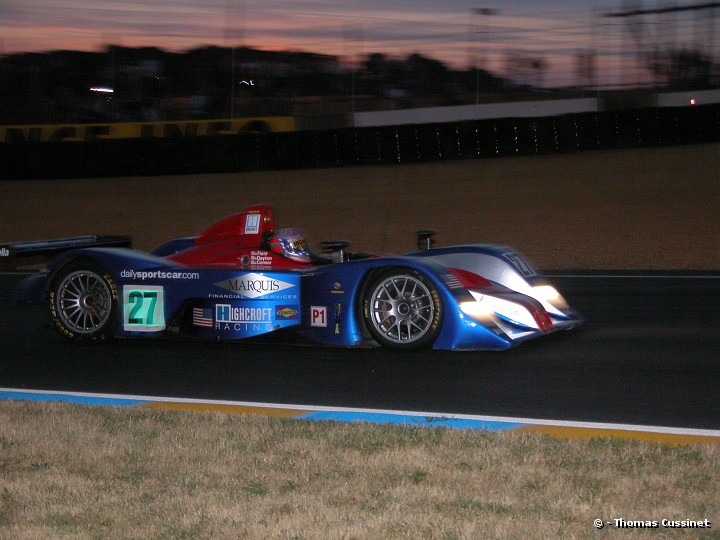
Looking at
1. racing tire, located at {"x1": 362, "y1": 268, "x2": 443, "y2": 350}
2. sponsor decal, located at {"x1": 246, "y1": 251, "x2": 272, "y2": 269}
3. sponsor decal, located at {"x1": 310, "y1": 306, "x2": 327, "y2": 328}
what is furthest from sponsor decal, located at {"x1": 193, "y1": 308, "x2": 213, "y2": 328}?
racing tire, located at {"x1": 362, "y1": 268, "x2": 443, "y2": 350}

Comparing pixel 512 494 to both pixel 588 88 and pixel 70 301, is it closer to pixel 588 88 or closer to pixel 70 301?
pixel 70 301

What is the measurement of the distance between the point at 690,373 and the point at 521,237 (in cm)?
933

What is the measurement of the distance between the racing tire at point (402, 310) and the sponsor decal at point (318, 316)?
0.28m

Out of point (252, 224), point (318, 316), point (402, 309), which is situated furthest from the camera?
point (252, 224)

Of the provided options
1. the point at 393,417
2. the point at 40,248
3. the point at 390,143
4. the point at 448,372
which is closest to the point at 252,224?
the point at 40,248

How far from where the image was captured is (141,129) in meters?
26.5

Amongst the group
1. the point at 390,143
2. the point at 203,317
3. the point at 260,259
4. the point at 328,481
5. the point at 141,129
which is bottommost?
the point at 328,481

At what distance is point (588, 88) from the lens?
78.1 feet

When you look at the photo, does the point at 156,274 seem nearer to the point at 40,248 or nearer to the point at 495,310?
the point at 40,248

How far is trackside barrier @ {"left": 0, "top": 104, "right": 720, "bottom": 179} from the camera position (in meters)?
18.7

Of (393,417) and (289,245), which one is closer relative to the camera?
(393,417)

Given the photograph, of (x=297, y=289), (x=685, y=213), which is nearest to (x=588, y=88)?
(x=685, y=213)

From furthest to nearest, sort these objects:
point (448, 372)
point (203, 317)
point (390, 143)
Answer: point (390, 143), point (203, 317), point (448, 372)

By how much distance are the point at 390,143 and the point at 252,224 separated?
11.7 m
